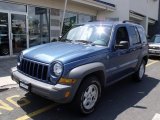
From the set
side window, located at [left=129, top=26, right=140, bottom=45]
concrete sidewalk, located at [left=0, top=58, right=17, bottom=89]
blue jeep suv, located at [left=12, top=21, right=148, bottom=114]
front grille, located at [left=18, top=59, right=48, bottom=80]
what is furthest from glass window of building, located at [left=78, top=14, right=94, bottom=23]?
front grille, located at [left=18, top=59, right=48, bottom=80]

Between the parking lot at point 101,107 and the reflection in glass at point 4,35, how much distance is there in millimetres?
5113

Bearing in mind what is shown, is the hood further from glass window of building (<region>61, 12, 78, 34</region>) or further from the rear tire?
glass window of building (<region>61, 12, 78, 34</region>)

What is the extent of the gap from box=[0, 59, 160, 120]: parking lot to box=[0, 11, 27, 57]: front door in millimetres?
5216

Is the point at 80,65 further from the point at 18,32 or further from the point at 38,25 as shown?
the point at 38,25

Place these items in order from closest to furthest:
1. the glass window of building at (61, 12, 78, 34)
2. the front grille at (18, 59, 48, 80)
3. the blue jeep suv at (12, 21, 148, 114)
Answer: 1. the blue jeep suv at (12, 21, 148, 114)
2. the front grille at (18, 59, 48, 80)
3. the glass window of building at (61, 12, 78, 34)

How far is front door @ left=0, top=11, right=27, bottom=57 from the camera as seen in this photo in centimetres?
1079

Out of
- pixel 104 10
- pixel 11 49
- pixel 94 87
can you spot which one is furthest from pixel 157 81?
pixel 104 10

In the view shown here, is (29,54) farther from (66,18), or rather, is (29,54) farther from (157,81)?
(66,18)

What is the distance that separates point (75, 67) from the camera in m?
4.35

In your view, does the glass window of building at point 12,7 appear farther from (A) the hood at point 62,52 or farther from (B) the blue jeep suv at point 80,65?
(A) the hood at point 62,52

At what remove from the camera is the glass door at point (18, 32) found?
1125cm

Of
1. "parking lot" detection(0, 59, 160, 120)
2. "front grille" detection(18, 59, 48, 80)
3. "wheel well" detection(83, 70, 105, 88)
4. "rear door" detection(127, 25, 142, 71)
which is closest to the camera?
"front grille" detection(18, 59, 48, 80)

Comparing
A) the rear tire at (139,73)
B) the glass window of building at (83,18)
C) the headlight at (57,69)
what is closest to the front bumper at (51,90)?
the headlight at (57,69)

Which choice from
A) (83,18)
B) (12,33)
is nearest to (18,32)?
(12,33)
